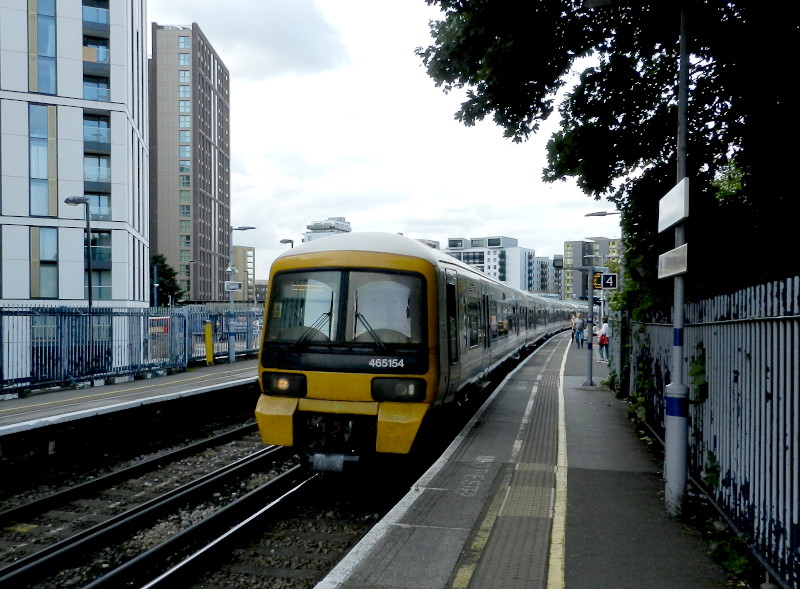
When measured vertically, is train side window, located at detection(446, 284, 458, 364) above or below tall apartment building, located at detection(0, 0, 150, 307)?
below

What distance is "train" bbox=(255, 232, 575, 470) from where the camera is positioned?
825cm

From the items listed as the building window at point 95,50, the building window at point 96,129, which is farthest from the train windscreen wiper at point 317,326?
the building window at point 95,50

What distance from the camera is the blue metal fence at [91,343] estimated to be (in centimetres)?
1608

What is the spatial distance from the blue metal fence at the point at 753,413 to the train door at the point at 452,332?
9.81 ft

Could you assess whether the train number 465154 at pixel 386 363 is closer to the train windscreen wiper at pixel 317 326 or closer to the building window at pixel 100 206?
the train windscreen wiper at pixel 317 326

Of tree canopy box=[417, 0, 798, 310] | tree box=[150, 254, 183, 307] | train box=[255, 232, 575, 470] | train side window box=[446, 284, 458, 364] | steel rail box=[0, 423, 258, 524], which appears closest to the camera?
steel rail box=[0, 423, 258, 524]

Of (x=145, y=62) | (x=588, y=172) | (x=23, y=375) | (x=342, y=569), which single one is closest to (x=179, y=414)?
(x=23, y=375)

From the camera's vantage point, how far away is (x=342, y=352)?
8.39m

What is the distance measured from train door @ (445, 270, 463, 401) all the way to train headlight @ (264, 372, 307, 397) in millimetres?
1833

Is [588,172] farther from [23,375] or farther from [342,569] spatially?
[23,375]

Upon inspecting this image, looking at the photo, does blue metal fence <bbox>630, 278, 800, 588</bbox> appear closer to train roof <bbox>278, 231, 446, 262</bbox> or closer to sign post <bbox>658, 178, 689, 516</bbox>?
sign post <bbox>658, 178, 689, 516</bbox>

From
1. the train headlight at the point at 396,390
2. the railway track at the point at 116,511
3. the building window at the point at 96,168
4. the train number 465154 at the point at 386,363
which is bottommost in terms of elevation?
the railway track at the point at 116,511

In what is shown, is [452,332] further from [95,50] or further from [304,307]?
[95,50]

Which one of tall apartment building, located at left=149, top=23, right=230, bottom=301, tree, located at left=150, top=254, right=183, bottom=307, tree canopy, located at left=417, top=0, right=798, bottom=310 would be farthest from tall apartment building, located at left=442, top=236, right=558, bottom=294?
tree canopy, located at left=417, top=0, right=798, bottom=310
